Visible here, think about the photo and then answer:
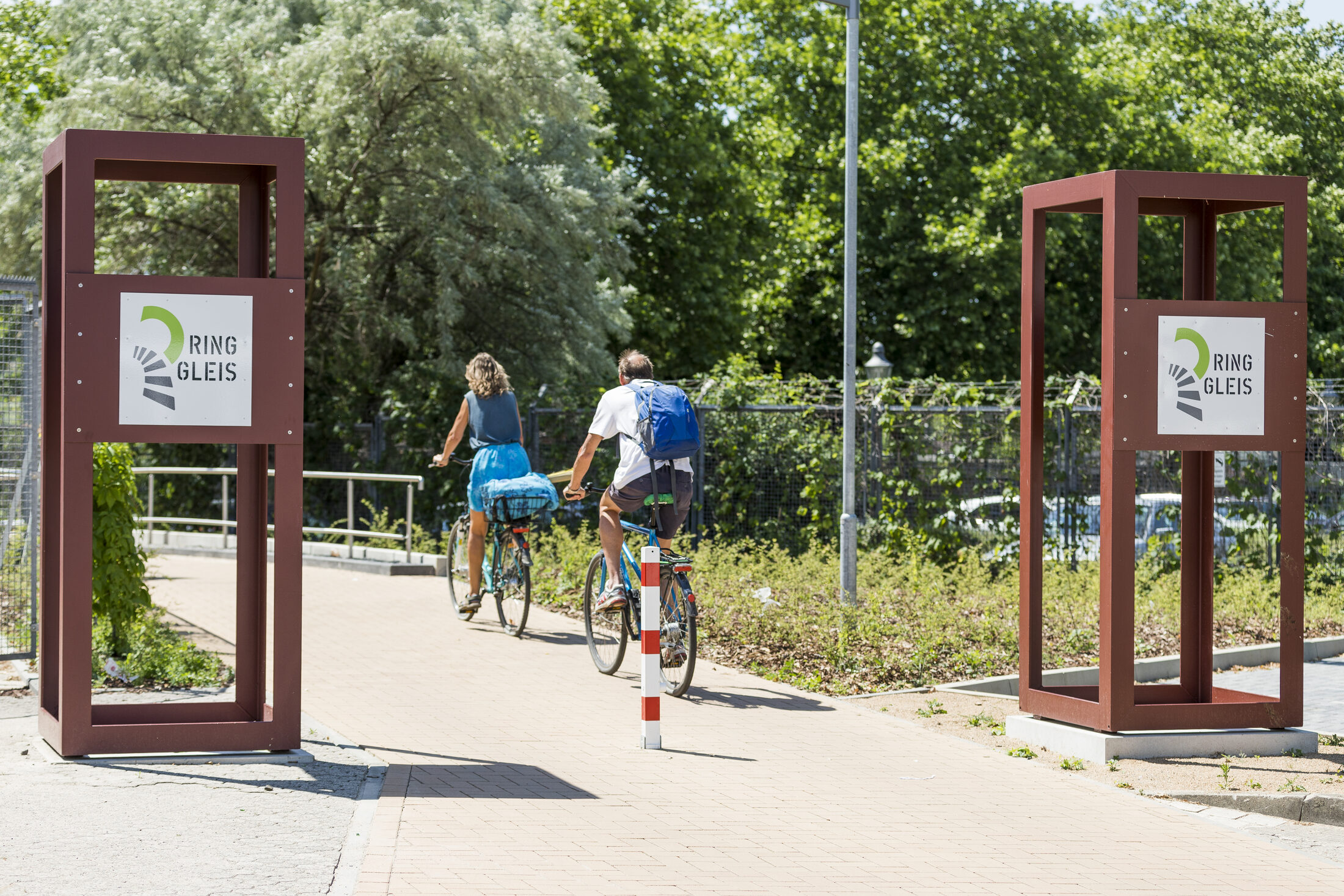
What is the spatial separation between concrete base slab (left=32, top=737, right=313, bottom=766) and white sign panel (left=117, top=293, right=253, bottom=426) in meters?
1.49

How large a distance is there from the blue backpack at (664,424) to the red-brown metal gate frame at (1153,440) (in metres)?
1.89

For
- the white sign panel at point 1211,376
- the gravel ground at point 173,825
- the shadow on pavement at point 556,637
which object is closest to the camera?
the gravel ground at point 173,825

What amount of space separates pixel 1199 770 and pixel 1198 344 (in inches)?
81.4

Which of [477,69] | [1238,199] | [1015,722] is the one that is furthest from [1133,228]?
[477,69]

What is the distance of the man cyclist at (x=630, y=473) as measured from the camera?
342 inches

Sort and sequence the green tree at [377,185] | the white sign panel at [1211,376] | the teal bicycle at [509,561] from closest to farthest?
the white sign panel at [1211,376] → the teal bicycle at [509,561] → the green tree at [377,185]

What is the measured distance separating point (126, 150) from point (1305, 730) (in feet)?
20.9

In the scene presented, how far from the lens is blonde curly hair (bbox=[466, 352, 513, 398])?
35.9 feet

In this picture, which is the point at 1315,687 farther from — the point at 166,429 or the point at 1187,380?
the point at 166,429

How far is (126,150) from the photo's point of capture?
6.55 meters

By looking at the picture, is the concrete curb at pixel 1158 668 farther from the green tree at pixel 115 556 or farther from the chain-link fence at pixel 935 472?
the green tree at pixel 115 556

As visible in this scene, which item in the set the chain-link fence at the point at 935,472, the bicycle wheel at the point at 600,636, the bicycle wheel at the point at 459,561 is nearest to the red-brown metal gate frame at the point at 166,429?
the bicycle wheel at the point at 600,636

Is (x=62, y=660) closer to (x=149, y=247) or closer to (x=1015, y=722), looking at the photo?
(x=1015, y=722)

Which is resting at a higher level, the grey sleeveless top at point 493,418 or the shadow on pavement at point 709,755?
the grey sleeveless top at point 493,418
